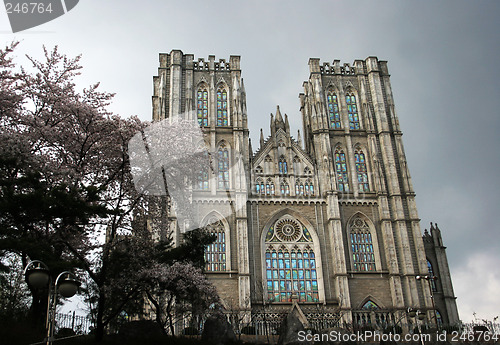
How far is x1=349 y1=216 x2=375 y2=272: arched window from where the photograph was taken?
35.0 meters

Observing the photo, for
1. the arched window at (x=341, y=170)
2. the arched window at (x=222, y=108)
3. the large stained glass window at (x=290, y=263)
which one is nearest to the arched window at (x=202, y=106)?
the arched window at (x=222, y=108)

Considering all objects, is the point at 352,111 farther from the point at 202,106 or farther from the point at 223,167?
the point at 202,106

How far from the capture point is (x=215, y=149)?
123 feet

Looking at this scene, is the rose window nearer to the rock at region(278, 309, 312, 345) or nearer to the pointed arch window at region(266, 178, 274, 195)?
the pointed arch window at region(266, 178, 274, 195)

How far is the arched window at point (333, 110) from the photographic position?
40375mm

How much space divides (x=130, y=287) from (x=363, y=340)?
11.6m

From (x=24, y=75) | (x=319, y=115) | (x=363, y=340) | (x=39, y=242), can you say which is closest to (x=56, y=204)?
(x=39, y=242)

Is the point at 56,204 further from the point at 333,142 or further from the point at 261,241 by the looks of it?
the point at 333,142

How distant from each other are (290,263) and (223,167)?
8.74m

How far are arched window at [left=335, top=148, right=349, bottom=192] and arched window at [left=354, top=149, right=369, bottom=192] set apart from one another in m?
0.98

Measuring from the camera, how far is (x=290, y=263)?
34562 millimetres

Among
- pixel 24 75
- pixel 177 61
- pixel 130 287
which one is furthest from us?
pixel 177 61

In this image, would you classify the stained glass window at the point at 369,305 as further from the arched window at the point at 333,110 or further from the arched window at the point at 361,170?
the arched window at the point at 333,110

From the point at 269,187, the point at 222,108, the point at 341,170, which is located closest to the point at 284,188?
the point at 269,187
